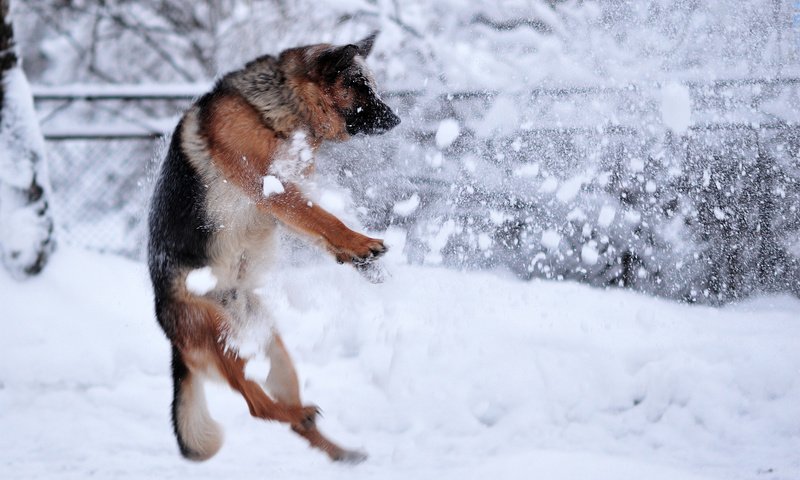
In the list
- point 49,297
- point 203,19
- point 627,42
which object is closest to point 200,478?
point 49,297

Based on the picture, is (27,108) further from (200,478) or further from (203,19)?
(203,19)

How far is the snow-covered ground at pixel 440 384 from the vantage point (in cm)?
284

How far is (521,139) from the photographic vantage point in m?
5.16

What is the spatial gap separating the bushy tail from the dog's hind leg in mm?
287

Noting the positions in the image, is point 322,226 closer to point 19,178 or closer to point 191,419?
point 191,419

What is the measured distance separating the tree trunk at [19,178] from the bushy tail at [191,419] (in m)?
2.21

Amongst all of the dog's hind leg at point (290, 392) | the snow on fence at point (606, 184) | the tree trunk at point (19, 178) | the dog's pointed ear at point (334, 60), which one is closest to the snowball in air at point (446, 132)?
the snow on fence at point (606, 184)

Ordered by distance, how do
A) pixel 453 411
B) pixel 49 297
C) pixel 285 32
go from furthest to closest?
pixel 285 32, pixel 49 297, pixel 453 411

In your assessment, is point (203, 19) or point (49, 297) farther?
point (203, 19)

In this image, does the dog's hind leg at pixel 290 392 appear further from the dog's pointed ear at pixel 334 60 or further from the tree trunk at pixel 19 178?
the tree trunk at pixel 19 178

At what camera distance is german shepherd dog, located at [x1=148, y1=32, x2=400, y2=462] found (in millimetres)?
2711

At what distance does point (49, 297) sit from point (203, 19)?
578 cm

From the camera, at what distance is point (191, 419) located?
2799 mm

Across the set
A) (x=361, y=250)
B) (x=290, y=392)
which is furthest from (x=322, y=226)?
(x=290, y=392)
